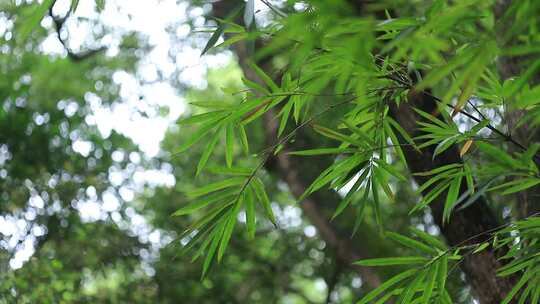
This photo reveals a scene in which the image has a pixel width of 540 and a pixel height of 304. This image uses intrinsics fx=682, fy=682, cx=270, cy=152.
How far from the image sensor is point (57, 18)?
2750 mm

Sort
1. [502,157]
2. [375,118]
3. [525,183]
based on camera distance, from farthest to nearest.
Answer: [375,118] → [525,183] → [502,157]

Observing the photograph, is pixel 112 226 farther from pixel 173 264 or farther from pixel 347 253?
pixel 347 253

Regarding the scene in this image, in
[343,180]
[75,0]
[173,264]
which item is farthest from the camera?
[173,264]

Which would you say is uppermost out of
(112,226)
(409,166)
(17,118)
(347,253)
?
(409,166)

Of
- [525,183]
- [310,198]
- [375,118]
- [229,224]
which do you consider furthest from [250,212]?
[310,198]

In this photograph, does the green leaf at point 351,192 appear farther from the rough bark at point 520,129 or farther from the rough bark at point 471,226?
the rough bark at point 520,129

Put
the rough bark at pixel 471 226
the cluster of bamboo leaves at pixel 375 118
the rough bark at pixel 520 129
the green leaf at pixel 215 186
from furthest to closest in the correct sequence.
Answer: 1. the rough bark at pixel 520 129
2. the rough bark at pixel 471 226
3. the green leaf at pixel 215 186
4. the cluster of bamboo leaves at pixel 375 118

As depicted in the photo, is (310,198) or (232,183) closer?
(232,183)

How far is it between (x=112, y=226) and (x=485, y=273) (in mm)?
2144

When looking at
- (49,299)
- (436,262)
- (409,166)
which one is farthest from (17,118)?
(436,262)

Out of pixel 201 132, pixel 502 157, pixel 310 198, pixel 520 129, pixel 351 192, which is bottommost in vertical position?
pixel 310 198

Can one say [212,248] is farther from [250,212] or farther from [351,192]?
[351,192]

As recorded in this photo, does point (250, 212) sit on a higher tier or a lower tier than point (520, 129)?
higher

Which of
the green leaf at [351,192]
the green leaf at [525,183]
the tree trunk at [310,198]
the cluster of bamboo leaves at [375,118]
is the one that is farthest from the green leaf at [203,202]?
the tree trunk at [310,198]
